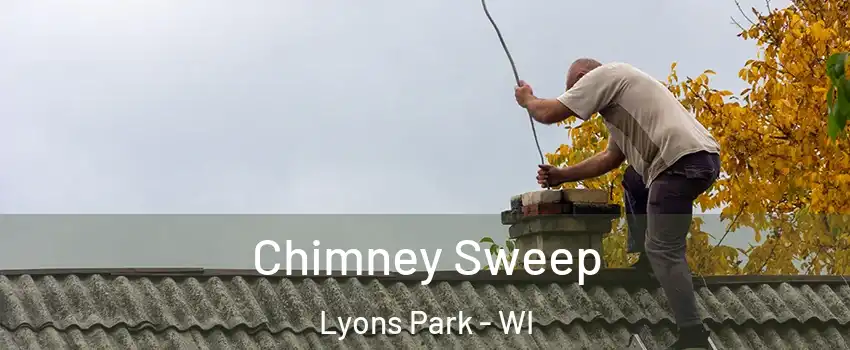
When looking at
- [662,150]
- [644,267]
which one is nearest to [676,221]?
[662,150]

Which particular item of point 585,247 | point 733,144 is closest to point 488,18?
point 585,247

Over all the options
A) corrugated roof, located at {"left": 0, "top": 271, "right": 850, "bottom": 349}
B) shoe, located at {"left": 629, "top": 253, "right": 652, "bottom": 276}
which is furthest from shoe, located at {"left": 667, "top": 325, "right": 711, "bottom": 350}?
shoe, located at {"left": 629, "top": 253, "right": 652, "bottom": 276}

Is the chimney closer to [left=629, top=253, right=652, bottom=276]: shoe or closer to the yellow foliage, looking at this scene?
[left=629, top=253, right=652, bottom=276]: shoe

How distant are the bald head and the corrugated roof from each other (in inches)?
50.6

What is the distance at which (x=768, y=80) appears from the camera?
40.3 ft

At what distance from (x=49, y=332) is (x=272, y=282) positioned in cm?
132

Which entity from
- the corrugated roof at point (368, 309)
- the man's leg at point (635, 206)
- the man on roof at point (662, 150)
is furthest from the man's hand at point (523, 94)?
the corrugated roof at point (368, 309)

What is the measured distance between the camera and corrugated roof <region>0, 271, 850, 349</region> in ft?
19.7

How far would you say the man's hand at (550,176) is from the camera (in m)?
6.97

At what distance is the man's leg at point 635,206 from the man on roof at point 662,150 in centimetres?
44

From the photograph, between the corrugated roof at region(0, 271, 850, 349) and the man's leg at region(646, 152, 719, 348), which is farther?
the man's leg at region(646, 152, 719, 348)

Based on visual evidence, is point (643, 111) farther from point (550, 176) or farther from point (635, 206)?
point (550, 176)

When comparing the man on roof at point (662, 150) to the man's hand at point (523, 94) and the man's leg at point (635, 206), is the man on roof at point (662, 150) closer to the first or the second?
the man's hand at point (523, 94)

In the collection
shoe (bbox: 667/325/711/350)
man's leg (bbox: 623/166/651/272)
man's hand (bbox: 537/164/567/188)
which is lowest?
shoe (bbox: 667/325/711/350)
